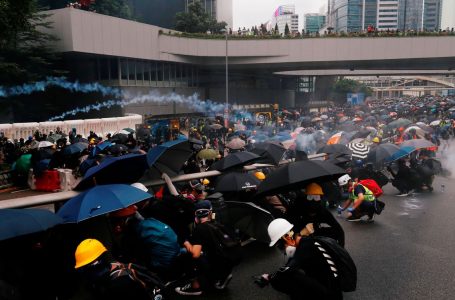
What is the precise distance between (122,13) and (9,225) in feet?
158

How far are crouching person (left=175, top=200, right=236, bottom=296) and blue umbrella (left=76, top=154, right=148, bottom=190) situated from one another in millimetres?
1351

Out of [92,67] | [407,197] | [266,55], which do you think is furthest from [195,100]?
[407,197]

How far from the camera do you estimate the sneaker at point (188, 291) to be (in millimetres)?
5141

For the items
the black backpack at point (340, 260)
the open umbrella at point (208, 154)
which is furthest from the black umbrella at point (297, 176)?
the open umbrella at point (208, 154)

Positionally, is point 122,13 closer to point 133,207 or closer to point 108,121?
point 108,121

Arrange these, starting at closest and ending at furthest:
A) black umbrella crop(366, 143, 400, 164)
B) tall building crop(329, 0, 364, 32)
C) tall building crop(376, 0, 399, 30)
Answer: black umbrella crop(366, 143, 400, 164) → tall building crop(329, 0, 364, 32) → tall building crop(376, 0, 399, 30)

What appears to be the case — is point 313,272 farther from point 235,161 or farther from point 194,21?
point 194,21

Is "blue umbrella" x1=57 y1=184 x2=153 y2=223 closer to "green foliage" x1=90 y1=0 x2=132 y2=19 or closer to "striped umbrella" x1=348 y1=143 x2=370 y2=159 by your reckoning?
"striped umbrella" x1=348 y1=143 x2=370 y2=159

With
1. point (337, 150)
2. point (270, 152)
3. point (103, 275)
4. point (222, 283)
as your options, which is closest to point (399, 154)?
point (337, 150)

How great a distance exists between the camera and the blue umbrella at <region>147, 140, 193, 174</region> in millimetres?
6898

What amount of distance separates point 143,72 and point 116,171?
97.0 ft

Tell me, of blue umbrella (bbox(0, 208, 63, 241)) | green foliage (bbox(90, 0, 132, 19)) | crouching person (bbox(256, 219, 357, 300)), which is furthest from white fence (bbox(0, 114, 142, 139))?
green foliage (bbox(90, 0, 132, 19))

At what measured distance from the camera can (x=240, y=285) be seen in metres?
5.42

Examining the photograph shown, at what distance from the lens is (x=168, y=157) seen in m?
7.11
